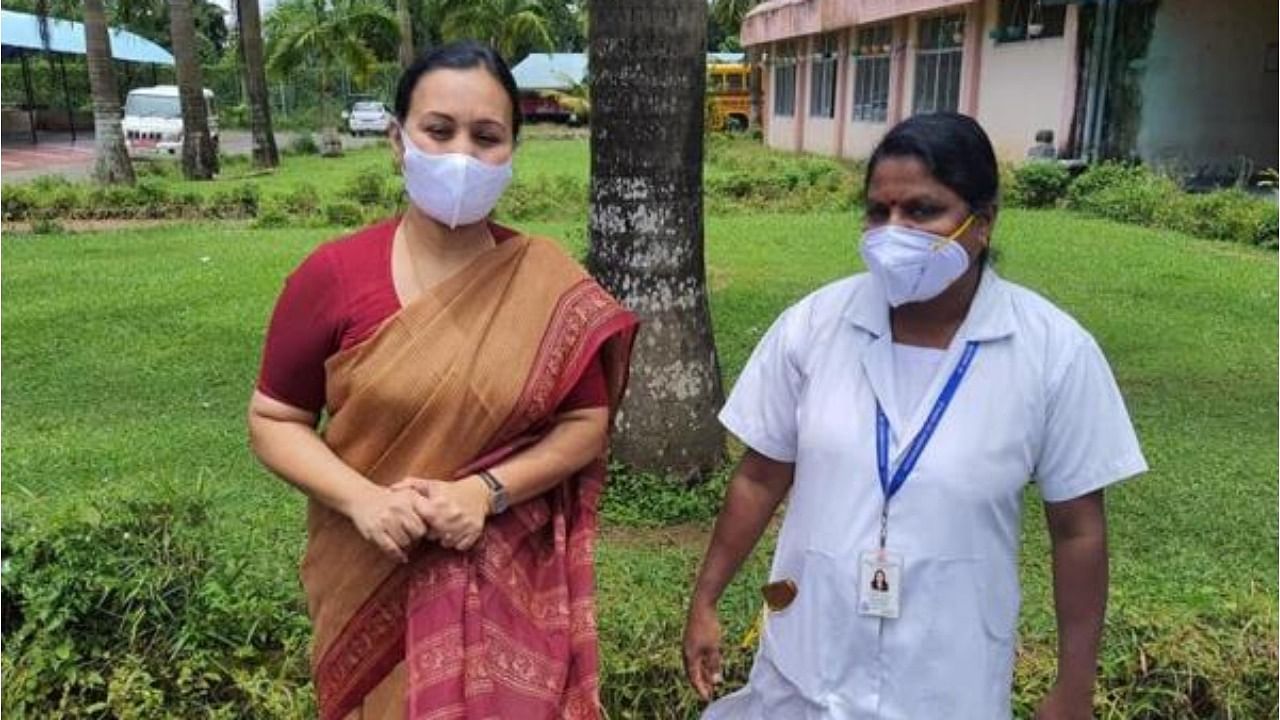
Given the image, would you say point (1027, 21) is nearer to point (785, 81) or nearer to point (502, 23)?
point (785, 81)

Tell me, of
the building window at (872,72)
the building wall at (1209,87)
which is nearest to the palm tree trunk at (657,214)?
the building wall at (1209,87)

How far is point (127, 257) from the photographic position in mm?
10070

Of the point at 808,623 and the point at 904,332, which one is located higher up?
the point at 904,332

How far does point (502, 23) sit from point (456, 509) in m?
33.0

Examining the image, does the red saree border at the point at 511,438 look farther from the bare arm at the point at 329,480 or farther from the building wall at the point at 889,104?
the building wall at the point at 889,104

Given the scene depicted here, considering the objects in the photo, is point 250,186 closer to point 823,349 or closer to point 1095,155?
point 1095,155

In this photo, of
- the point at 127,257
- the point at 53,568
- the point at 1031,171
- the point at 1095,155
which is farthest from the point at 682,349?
the point at 1095,155

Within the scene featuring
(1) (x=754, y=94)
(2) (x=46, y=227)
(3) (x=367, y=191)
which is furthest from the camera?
(1) (x=754, y=94)

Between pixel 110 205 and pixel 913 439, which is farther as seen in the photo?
pixel 110 205

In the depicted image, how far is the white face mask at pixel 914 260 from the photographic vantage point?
69.7 inches

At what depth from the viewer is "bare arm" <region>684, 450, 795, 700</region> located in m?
2.01

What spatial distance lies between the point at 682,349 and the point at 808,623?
2435mm

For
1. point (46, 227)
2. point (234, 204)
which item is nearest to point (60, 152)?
point (234, 204)

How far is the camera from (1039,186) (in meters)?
13.8
